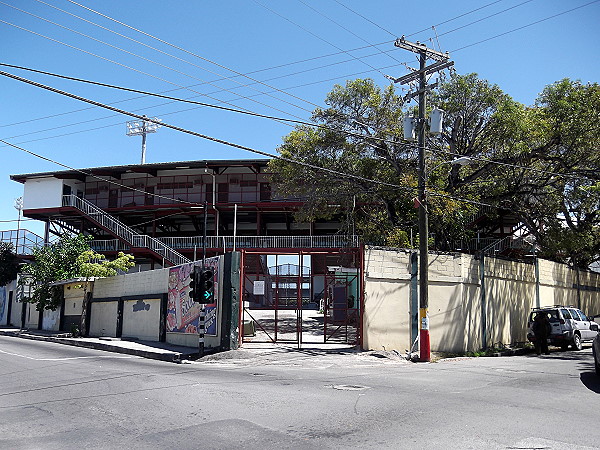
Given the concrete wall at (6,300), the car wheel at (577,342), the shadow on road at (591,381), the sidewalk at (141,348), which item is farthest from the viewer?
the concrete wall at (6,300)

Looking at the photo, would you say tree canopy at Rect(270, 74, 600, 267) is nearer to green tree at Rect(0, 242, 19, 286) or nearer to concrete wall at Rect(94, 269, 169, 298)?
concrete wall at Rect(94, 269, 169, 298)

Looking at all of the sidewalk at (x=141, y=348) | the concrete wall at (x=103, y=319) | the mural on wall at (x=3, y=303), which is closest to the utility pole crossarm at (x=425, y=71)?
the sidewalk at (x=141, y=348)

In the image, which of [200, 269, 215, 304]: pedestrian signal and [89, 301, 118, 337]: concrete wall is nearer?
[200, 269, 215, 304]: pedestrian signal

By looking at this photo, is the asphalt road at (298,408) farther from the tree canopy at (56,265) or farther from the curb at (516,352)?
the tree canopy at (56,265)

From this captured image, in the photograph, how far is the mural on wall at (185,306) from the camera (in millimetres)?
20703

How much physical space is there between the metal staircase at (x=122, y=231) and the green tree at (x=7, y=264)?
21.2 feet

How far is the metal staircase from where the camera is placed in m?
42.2

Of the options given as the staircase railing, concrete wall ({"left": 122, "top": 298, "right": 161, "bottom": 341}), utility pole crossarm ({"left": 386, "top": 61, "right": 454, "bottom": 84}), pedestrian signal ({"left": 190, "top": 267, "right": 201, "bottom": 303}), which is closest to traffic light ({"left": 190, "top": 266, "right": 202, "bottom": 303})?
pedestrian signal ({"left": 190, "top": 267, "right": 201, "bottom": 303})

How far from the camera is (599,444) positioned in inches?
261

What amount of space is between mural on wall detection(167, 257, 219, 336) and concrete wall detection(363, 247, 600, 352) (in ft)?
18.7

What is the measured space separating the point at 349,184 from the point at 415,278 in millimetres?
7962

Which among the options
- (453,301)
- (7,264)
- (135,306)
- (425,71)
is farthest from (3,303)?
(425,71)

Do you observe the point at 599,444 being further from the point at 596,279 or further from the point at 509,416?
the point at 596,279

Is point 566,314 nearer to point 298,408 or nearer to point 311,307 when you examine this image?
point 298,408
